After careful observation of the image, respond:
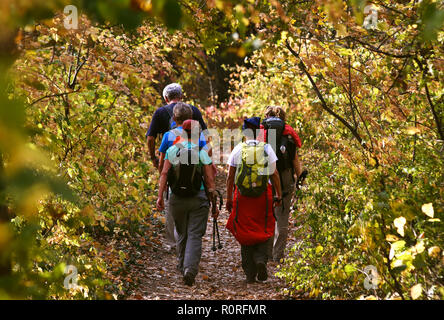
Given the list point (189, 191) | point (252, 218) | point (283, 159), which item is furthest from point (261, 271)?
point (283, 159)

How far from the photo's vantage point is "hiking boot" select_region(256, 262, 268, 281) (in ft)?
20.0

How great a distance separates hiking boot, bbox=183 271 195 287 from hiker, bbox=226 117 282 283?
773mm

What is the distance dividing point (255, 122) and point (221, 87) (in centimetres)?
1119

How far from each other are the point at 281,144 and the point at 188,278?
7.32ft

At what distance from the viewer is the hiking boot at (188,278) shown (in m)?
5.79

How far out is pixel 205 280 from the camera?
6586 mm

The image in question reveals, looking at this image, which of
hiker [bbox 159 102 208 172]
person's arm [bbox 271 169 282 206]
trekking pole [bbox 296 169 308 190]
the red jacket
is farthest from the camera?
trekking pole [bbox 296 169 308 190]

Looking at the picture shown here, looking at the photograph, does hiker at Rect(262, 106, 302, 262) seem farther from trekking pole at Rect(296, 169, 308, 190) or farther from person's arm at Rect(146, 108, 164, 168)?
person's arm at Rect(146, 108, 164, 168)

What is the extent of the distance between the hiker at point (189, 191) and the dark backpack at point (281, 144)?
132 cm

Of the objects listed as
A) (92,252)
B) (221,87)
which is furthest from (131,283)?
(221,87)

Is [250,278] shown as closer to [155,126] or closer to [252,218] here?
[252,218]

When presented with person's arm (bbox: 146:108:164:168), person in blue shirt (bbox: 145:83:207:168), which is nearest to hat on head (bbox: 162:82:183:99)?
person in blue shirt (bbox: 145:83:207:168)

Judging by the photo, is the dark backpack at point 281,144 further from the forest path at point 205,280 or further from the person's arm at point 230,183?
the forest path at point 205,280

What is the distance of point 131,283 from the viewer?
6.11 m
